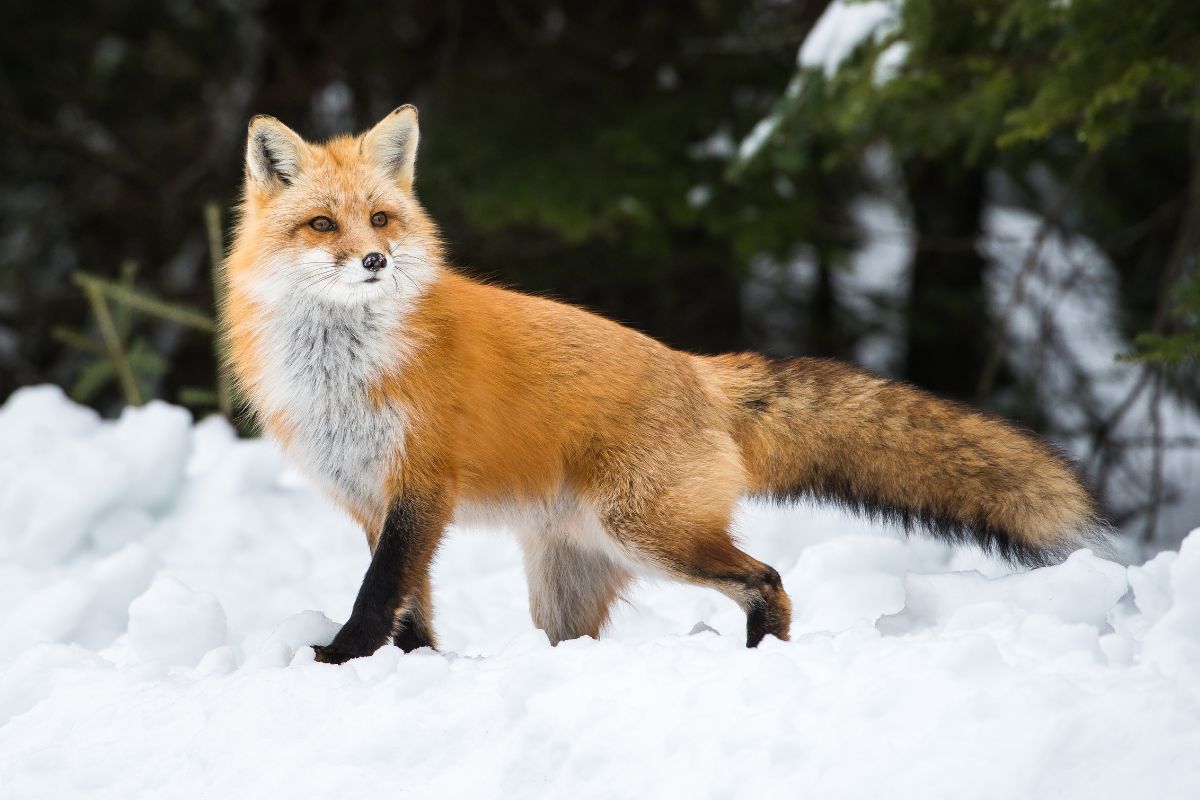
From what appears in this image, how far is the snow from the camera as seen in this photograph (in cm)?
526

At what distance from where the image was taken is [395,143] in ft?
13.6

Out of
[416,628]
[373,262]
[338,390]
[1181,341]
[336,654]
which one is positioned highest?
[373,262]

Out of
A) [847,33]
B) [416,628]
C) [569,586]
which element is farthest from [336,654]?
[847,33]

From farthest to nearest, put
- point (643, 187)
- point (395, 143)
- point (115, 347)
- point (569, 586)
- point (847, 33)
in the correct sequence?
point (643, 187), point (115, 347), point (847, 33), point (569, 586), point (395, 143)

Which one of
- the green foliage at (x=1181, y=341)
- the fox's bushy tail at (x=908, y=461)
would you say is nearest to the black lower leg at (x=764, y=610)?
the fox's bushy tail at (x=908, y=461)

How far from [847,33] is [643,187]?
8.64 feet

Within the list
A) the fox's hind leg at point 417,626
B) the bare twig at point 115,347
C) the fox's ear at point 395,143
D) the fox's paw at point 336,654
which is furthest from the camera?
the bare twig at point 115,347

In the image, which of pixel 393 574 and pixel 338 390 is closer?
pixel 393 574

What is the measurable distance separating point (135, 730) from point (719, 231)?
5461 mm

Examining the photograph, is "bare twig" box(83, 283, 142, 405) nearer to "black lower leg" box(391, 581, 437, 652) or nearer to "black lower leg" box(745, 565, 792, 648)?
"black lower leg" box(391, 581, 437, 652)

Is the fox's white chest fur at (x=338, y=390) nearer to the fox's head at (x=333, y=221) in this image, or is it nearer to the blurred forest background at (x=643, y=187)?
the fox's head at (x=333, y=221)

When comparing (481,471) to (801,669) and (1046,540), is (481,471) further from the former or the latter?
(1046,540)

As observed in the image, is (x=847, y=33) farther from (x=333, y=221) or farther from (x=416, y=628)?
(x=416, y=628)

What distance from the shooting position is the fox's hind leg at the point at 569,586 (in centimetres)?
424
